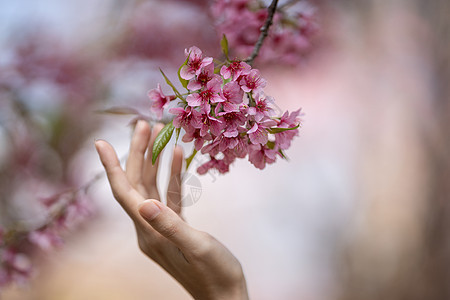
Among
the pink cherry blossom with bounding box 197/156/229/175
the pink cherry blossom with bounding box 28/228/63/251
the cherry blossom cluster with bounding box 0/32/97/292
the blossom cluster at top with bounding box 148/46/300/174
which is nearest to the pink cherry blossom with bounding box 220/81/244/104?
the blossom cluster at top with bounding box 148/46/300/174

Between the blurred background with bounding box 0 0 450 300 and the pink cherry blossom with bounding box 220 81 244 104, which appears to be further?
the blurred background with bounding box 0 0 450 300

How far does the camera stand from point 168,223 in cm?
52

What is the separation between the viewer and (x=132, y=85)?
5.51ft

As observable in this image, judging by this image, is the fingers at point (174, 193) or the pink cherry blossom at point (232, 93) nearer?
the pink cherry blossom at point (232, 93)

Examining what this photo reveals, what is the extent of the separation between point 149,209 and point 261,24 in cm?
46

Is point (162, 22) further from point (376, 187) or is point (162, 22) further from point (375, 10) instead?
point (376, 187)

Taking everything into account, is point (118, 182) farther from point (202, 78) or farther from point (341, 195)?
point (341, 195)

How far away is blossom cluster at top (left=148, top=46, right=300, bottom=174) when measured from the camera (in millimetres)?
469

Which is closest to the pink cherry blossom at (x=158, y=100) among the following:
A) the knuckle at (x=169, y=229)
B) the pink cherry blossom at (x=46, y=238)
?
the knuckle at (x=169, y=229)

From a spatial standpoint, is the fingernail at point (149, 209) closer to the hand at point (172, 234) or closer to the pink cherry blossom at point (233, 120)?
the hand at point (172, 234)

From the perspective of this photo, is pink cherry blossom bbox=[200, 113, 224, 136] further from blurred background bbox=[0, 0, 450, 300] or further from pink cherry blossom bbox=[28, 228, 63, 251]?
blurred background bbox=[0, 0, 450, 300]

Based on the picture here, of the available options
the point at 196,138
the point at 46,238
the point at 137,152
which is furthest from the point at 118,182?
the point at 46,238

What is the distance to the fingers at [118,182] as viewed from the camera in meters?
0.62

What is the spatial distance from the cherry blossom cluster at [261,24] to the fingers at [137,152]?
0.90 ft
